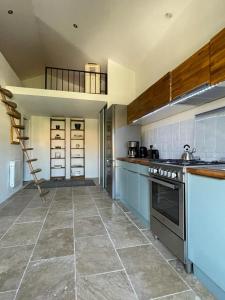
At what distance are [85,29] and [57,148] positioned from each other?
13.1 ft

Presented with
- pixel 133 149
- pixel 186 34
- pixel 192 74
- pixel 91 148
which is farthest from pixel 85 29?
pixel 91 148

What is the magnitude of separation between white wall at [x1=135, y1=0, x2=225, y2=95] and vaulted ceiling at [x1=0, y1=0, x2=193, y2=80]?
0.41ft

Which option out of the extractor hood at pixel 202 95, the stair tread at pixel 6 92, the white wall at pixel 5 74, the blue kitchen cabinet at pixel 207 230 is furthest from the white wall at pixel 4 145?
the blue kitchen cabinet at pixel 207 230

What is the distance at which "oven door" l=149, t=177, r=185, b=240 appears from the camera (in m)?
1.55

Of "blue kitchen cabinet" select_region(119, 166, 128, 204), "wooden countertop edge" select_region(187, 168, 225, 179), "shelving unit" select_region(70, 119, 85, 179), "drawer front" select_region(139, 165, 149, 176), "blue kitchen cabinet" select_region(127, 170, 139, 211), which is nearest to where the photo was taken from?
"wooden countertop edge" select_region(187, 168, 225, 179)

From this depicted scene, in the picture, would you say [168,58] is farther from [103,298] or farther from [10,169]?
[10,169]

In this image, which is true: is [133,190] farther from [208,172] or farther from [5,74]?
[5,74]

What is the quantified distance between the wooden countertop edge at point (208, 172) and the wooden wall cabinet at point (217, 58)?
2.43 ft

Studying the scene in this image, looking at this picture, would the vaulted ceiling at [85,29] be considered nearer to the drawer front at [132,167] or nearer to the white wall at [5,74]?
the white wall at [5,74]

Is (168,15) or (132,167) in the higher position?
(168,15)

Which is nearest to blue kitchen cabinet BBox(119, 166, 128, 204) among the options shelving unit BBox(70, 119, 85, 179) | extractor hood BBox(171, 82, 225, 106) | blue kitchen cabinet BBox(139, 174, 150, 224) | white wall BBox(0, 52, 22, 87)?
blue kitchen cabinet BBox(139, 174, 150, 224)

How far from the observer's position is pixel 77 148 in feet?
22.2

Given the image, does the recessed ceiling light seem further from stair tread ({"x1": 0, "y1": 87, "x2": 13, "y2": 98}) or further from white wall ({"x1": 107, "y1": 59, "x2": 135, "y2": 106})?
stair tread ({"x1": 0, "y1": 87, "x2": 13, "y2": 98})

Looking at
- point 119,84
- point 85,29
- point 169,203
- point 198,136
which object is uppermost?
point 85,29
